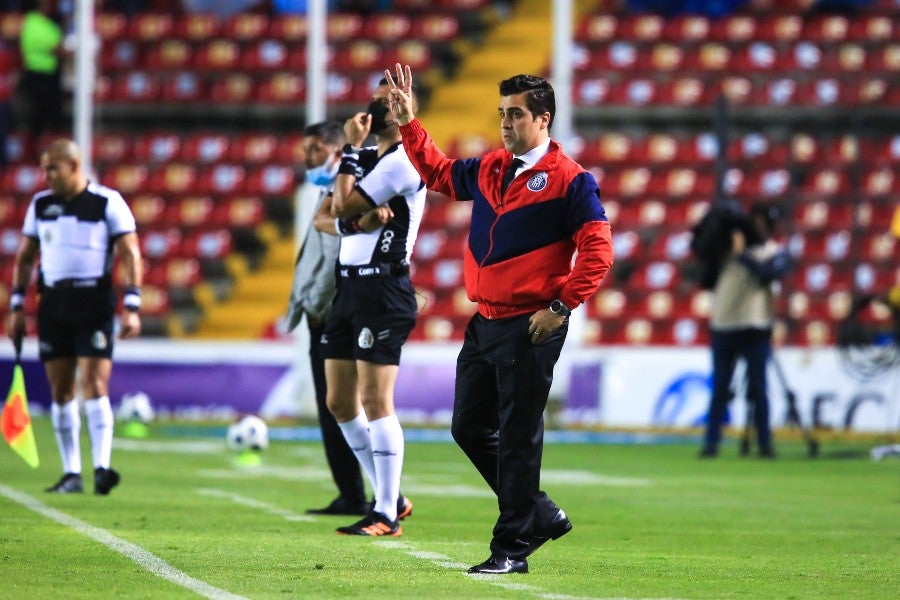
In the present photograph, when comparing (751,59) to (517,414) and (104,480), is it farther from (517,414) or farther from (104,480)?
(517,414)

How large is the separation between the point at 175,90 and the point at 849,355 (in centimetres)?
1224

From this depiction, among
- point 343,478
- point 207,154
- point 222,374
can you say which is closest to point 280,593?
point 343,478

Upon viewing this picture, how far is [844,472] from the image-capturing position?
14.5 meters

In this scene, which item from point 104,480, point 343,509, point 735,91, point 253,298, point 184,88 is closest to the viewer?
point 343,509

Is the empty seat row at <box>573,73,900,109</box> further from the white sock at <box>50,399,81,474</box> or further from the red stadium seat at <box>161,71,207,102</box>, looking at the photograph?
the white sock at <box>50,399,81,474</box>

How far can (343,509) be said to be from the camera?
389 inches

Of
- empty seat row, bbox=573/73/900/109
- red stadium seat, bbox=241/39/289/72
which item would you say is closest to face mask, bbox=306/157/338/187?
empty seat row, bbox=573/73/900/109

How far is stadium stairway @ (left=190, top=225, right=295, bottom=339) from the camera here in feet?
76.5

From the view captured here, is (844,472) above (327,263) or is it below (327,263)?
below

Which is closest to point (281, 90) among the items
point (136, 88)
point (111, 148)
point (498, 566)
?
point (136, 88)

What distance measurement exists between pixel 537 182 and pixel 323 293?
9.25 ft

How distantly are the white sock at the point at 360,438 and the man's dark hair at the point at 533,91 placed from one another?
275 cm

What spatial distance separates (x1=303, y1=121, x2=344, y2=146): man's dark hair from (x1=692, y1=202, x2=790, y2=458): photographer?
681cm

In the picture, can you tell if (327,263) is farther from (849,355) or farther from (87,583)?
(849,355)
